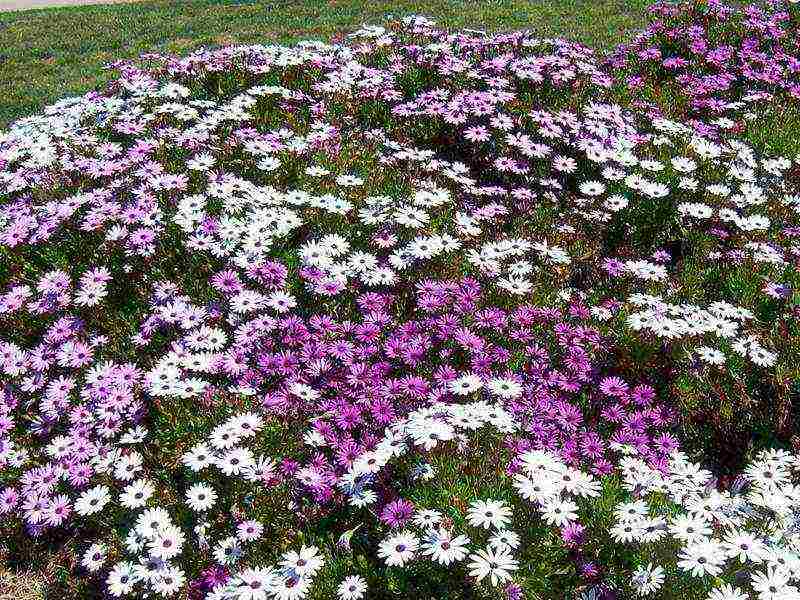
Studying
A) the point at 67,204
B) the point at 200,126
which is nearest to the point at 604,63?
the point at 200,126

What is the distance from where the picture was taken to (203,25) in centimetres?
1577

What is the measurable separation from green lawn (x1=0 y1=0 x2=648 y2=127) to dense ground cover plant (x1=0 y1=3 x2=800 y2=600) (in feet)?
21.3

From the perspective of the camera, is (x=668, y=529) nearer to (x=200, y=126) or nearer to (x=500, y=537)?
(x=500, y=537)

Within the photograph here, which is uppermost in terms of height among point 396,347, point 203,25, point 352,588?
point 396,347

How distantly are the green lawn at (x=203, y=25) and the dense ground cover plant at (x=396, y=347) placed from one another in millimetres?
6507

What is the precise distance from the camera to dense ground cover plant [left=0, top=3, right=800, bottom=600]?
3484 millimetres

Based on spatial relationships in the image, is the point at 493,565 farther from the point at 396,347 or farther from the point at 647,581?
the point at 396,347

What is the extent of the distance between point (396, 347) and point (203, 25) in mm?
13382

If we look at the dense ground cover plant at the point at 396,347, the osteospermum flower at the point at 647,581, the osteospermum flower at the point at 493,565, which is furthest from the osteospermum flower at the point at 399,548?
the osteospermum flower at the point at 647,581

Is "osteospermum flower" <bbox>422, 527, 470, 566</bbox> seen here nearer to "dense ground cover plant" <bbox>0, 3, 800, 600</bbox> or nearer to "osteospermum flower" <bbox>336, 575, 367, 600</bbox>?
"dense ground cover plant" <bbox>0, 3, 800, 600</bbox>

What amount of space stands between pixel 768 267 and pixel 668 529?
309 cm

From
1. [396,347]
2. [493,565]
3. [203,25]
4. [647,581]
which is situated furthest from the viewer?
[203,25]

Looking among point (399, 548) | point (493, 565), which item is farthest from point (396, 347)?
point (493, 565)

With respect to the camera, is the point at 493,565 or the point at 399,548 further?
the point at 399,548
